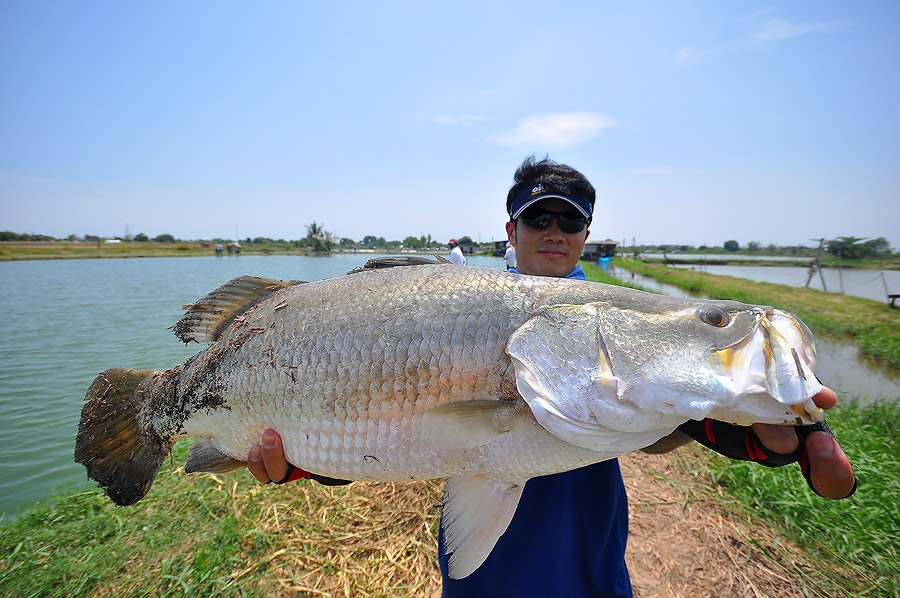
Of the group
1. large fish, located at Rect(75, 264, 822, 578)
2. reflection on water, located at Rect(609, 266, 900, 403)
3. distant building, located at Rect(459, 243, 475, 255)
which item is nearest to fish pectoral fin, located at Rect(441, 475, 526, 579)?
large fish, located at Rect(75, 264, 822, 578)

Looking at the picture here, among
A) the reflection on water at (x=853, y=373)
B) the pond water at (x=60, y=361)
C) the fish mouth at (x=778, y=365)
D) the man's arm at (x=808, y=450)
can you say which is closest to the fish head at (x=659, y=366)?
the fish mouth at (x=778, y=365)

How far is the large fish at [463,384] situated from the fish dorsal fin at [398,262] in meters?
0.06

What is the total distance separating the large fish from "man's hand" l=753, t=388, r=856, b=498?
17 cm

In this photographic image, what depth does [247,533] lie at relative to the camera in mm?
3178

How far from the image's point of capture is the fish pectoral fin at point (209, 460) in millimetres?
1865

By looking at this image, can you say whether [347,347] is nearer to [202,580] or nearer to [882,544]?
[202,580]

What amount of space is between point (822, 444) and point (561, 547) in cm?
98

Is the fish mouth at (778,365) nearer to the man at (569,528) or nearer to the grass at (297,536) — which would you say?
the man at (569,528)

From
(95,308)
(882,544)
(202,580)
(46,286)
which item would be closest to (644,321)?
(202,580)

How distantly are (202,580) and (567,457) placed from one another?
2948mm

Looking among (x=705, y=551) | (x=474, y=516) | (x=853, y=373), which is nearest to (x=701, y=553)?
(x=705, y=551)

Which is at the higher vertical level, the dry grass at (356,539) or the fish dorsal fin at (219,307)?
the fish dorsal fin at (219,307)

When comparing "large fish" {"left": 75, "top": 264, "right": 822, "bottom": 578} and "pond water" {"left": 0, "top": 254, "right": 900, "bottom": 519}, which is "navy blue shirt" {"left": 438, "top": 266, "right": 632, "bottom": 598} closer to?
"large fish" {"left": 75, "top": 264, "right": 822, "bottom": 578}

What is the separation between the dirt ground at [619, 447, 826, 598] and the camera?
2.64 metres
